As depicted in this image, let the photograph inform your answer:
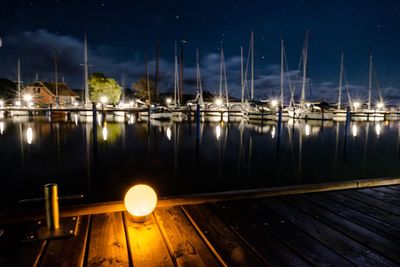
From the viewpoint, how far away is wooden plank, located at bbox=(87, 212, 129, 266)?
2.11 metres

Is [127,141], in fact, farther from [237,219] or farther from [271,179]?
[237,219]

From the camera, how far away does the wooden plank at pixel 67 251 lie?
2.10m

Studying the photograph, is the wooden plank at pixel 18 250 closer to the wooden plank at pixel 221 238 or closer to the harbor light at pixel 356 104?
the wooden plank at pixel 221 238

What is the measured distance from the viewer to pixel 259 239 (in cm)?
248

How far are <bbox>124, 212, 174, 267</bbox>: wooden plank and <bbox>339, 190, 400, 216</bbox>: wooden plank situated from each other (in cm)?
268

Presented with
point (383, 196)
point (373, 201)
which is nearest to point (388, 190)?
point (383, 196)

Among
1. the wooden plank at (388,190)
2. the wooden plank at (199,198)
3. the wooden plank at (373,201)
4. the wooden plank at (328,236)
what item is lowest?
the wooden plank at (328,236)

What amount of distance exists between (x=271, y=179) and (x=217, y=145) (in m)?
5.59

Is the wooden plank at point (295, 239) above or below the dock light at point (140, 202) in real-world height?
below

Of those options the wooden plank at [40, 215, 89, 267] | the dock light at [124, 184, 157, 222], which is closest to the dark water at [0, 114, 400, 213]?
the dock light at [124, 184, 157, 222]

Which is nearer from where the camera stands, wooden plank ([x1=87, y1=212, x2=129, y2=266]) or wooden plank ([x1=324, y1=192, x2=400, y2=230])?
wooden plank ([x1=87, y1=212, x2=129, y2=266])

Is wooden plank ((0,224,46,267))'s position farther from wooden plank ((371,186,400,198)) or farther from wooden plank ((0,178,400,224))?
wooden plank ((371,186,400,198))

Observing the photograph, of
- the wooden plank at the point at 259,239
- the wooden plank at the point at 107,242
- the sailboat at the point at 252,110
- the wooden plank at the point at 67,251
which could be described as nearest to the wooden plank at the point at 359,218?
the wooden plank at the point at 259,239

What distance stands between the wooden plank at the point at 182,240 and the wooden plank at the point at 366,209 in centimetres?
201
